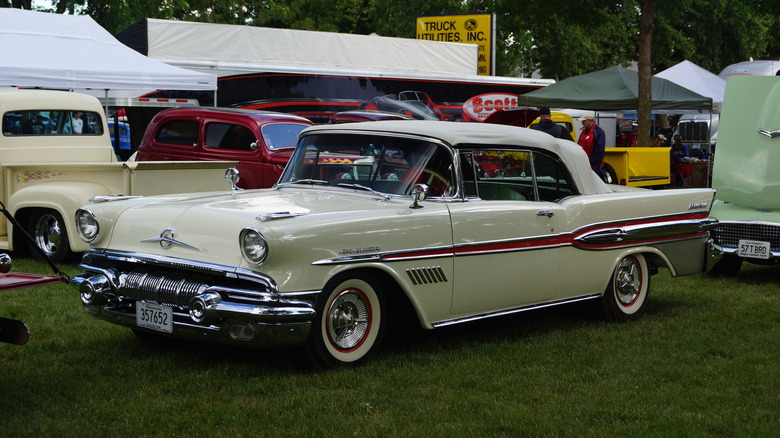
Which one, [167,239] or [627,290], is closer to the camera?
[167,239]

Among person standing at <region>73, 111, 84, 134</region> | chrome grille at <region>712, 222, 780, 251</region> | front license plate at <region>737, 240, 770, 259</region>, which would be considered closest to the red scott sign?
person standing at <region>73, 111, 84, 134</region>

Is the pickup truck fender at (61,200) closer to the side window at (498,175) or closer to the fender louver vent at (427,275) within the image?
the side window at (498,175)

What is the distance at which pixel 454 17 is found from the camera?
33062mm

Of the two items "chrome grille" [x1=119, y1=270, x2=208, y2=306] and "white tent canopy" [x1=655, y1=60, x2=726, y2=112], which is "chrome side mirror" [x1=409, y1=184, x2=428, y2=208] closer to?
"chrome grille" [x1=119, y1=270, x2=208, y2=306]

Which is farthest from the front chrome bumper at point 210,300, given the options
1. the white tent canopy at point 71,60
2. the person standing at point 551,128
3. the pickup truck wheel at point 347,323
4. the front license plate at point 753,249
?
the person standing at point 551,128

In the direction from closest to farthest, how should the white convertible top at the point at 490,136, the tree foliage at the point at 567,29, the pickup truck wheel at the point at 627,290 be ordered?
1. the white convertible top at the point at 490,136
2. the pickup truck wheel at the point at 627,290
3. the tree foliage at the point at 567,29

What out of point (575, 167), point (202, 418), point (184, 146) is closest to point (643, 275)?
point (575, 167)

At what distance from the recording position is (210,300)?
518cm

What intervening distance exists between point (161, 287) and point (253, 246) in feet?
2.21

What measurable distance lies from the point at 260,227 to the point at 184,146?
8575mm

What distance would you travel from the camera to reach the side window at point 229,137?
42.6 ft

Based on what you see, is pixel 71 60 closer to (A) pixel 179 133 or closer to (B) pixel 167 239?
(A) pixel 179 133

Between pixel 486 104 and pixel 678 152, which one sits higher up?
pixel 486 104

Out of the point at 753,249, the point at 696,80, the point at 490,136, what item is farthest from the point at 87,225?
the point at 696,80
